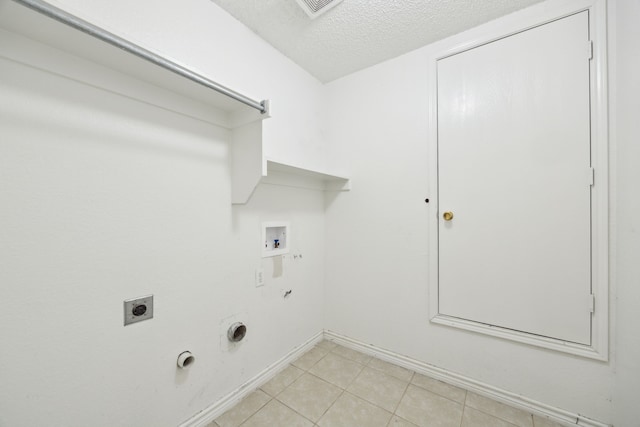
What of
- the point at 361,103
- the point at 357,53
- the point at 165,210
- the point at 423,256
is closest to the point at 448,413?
the point at 423,256

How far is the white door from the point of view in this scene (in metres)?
1.29

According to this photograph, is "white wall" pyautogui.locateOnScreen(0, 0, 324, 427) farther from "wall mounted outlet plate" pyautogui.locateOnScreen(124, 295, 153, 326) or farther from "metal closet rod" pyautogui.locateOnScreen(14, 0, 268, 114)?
"metal closet rod" pyautogui.locateOnScreen(14, 0, 268, 114)

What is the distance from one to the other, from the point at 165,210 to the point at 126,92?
1.72 ft

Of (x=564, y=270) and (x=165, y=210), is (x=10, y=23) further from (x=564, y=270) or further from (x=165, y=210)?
(x=564, y=270)

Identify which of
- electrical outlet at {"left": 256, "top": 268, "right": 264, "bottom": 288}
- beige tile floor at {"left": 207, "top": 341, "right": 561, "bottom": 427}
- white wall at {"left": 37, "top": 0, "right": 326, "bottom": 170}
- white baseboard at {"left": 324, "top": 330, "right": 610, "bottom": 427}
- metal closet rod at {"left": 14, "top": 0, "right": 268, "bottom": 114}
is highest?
white wall at {"left": 37, "top": 0, "right": 326, "bottom": 170}

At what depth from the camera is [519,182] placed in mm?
1422

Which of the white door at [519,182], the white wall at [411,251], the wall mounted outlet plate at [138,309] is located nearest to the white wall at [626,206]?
the white wall at [411,251]

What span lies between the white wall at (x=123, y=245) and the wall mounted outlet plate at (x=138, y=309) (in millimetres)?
25

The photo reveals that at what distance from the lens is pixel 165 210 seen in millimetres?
1171

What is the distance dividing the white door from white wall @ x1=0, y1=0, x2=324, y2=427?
1266 millimetres

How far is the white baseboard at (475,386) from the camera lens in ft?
4.24

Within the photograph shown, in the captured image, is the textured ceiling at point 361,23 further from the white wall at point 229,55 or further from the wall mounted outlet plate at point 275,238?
the wall mounted outlet plate at point 275,238

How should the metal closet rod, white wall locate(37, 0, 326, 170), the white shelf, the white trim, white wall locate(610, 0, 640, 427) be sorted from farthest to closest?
the white trim
white wall locate(610, 0, 640, 427)
white wall locate(37, 0, 326, 170)
the white shelf
the metal closet rod

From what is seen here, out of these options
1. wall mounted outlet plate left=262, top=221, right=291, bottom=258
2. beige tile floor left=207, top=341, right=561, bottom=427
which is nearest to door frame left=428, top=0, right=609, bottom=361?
beige tile floor left=207, top=341, right=561, bottom=427
